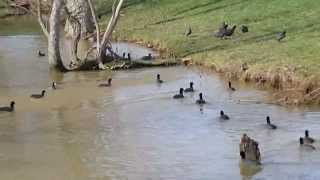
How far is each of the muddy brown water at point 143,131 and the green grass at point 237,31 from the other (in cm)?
190

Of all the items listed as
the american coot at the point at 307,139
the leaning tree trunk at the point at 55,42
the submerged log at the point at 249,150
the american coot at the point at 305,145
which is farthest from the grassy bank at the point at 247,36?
the submerged log at the point at 249,150

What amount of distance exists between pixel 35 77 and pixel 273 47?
9278mm

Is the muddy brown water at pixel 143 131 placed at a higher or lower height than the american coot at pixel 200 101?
lower

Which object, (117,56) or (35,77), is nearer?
(35,77)

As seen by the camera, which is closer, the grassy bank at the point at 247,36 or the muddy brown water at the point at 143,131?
the muddy brown water at the point at 143,131

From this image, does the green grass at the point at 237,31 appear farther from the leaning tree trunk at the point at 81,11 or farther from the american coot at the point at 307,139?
the american coot at the point at 307,139

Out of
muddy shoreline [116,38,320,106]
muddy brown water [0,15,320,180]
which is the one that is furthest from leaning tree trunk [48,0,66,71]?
muddy shoreline [116,38,320,106]

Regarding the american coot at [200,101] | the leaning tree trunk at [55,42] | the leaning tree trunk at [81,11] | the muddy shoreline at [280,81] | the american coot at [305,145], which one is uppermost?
the leaning tree trunk at [81,11]

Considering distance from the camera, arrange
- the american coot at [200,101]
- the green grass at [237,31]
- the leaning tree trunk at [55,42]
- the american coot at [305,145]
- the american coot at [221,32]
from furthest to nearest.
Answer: the american coot at [221,32]
the leaning tree trunk at [55,42]
the green grass at [237,31]
the american coot at [200,101]
the american coot at [305,145]

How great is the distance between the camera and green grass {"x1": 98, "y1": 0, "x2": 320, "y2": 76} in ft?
94.9

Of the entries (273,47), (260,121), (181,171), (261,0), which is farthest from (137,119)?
(261,0)

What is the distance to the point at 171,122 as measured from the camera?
22391mm

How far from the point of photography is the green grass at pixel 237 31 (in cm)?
2892

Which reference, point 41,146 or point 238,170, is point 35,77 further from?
point 238,170
